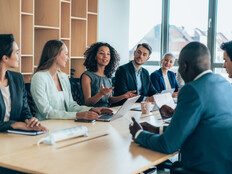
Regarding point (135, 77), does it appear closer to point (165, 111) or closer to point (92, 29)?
point (165, 111)

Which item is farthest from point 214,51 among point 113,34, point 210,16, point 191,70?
point 191,70

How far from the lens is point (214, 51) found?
611 centimetres

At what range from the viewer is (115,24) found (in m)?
6.26

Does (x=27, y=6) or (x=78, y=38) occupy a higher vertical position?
(x=27, y=6)

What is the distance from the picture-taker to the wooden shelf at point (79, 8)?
5.46m

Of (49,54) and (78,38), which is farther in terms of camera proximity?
(78,38)

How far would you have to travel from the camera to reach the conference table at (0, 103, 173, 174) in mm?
1479

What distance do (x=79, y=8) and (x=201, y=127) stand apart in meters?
4.29

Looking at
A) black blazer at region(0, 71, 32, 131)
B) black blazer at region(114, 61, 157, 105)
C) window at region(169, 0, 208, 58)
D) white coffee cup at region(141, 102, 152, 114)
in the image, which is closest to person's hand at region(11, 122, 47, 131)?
black blazer at region(0, 71, 32, 131)

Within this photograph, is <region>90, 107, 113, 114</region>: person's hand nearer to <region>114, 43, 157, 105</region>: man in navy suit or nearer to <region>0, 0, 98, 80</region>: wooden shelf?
<region>114, 43, 157, 105</region>: man in navy suit

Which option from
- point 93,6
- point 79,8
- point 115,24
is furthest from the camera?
point 115,24

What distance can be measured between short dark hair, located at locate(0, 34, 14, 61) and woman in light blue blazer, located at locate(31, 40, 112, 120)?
377 millimetres

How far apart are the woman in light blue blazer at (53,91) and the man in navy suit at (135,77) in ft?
3.77


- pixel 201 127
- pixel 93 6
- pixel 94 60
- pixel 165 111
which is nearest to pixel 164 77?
pixel 94 60
